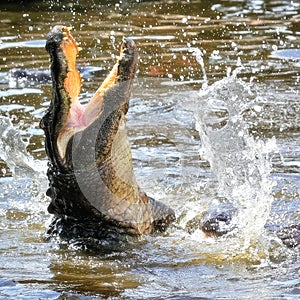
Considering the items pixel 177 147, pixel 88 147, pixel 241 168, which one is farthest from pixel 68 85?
pixel 177 147

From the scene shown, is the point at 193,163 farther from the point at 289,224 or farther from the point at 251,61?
the point at 251,61

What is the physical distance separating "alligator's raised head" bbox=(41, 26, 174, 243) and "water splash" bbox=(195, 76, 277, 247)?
79 cm

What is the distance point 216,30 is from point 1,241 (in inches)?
292

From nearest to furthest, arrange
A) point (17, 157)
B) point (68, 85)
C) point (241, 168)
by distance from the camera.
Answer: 1. point (68, 85)
2. point (241, 168)
3. point (17, 157)

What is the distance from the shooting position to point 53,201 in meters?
5.19

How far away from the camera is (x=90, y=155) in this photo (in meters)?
4.91

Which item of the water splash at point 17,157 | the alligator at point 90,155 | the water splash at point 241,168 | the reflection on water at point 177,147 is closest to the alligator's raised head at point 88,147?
the alligator at point 90,155

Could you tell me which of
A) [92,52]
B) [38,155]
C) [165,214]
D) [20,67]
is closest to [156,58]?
[92,52]

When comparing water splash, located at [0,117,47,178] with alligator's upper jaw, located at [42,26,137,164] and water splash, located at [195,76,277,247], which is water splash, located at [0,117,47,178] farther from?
alligator's upper jaw, located at [42,26,137,164]

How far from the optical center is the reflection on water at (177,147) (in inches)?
192

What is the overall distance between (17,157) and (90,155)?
202 cm

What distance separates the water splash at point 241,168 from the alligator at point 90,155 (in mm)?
266

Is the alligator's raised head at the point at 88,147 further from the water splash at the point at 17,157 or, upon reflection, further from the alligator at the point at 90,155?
the water splash at the point at 17,157

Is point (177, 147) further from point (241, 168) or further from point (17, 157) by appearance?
point (17, 157)
